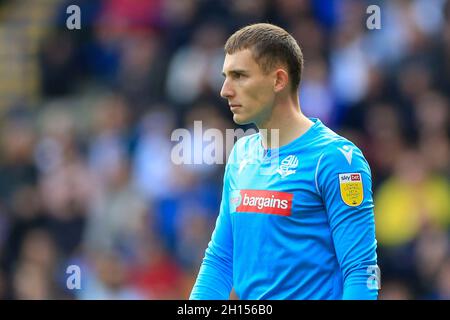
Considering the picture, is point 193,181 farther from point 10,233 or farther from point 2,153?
point 2,153

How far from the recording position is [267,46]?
4.81m

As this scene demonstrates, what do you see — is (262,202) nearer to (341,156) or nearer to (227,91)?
(341,156)

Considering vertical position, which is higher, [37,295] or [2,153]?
[2,153]

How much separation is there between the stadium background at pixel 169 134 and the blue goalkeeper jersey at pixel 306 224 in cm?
414

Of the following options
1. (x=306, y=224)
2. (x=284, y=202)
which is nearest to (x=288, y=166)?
(x=284, y=202)

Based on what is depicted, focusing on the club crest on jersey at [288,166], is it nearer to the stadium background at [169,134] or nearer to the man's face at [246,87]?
the man's face at [246,87]

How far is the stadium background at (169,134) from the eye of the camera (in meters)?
9.28

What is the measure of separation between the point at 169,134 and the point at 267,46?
5.47 metres

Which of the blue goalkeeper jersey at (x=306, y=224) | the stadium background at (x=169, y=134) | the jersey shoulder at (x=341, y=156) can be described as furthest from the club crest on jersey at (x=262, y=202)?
the stadium background at (x=169, y=134)

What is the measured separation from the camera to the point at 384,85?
9.93 metres

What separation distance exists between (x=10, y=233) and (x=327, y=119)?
3.38 meters

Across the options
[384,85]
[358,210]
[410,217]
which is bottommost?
[410,217]

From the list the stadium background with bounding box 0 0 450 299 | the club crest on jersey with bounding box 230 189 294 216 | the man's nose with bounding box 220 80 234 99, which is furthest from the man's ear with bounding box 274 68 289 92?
the stadium background with bounding box 0 0 450 299
